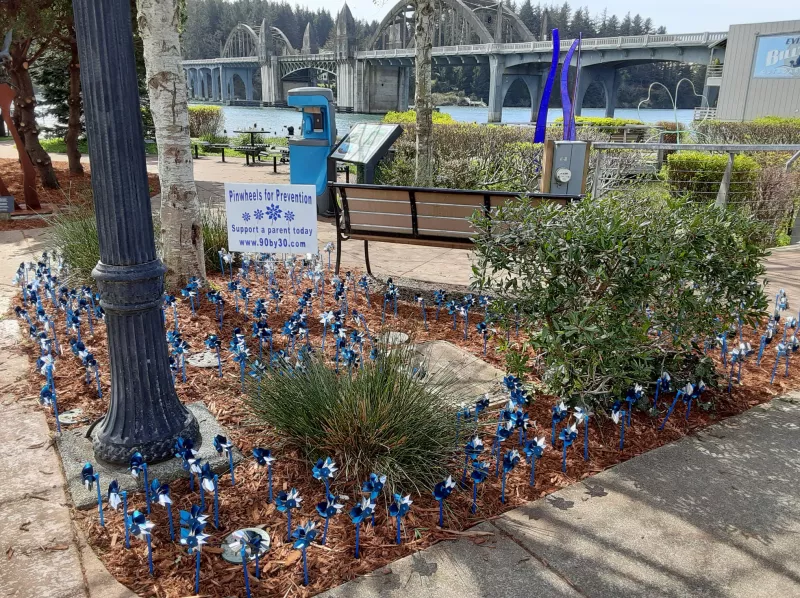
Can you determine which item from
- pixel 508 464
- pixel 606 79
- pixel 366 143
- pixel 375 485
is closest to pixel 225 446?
pixel 375 485

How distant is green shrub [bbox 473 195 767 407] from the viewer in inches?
122

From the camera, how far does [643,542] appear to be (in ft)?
8.01

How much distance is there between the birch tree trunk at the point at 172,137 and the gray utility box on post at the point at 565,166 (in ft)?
11.0

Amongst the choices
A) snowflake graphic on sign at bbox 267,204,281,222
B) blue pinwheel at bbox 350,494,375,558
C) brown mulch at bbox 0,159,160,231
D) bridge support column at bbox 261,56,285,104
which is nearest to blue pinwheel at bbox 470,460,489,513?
blue pinwheel at bbox 350,494,375,558

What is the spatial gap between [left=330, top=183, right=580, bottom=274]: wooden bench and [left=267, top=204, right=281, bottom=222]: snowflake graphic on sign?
66cm

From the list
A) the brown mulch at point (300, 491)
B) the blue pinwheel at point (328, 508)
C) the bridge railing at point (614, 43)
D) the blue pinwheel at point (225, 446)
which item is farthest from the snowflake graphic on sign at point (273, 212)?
the bridge railing at point (614, 43)

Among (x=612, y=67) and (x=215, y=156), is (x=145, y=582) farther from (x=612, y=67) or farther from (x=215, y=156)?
(x=612, y=67)

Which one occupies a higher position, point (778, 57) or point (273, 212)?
point (778, 57)

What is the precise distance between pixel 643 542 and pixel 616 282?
1.21 meters

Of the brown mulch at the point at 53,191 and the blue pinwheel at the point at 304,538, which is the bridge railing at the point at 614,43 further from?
the blue pinwheel at the point at 304,538

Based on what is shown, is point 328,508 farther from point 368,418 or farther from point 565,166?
point 565,166

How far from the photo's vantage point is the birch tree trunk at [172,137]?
4.80 m

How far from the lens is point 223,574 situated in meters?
2.25

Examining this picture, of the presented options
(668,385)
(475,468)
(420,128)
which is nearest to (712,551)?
(475,468)
